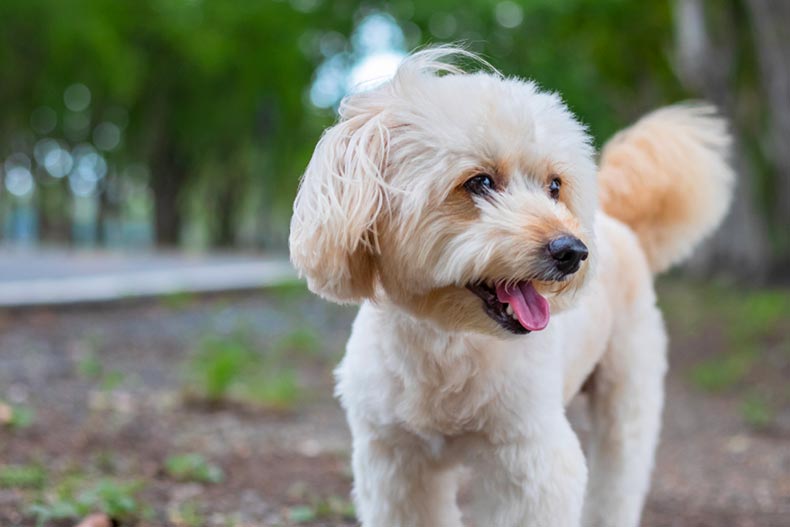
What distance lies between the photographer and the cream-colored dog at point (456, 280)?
2828mm

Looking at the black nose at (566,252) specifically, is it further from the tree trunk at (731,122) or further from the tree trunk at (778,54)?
the tree trunk at (731,122)

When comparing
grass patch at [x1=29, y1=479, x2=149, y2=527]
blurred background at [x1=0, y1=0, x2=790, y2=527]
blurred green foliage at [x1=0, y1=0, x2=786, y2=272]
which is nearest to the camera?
grass patch at [x1=29, y1=479, x2=149, y2=527]

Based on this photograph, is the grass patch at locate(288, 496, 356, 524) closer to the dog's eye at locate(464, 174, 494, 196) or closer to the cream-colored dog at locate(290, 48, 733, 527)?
the cream-colored dog at locate(290, 48, 733, 527)

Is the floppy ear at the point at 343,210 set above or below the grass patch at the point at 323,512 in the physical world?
above

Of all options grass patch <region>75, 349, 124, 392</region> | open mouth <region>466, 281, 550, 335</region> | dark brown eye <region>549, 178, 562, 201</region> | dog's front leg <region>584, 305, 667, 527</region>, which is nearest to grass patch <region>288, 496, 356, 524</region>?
dog's front leg <region>584, 305, 667, 527</region>

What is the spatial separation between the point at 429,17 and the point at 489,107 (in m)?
20.0

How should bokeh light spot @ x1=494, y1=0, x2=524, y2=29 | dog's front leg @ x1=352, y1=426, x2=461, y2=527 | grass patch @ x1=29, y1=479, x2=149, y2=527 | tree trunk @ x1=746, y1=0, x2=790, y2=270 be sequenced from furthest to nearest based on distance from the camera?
bokeh light spot @ x1=494, y1=0, x2=524, y2=29 < tree trunk @ x1=746, y1=0, x2=790, y2=270 < grass patch @ x1=29, y1=479, x2=149, y2=527 < dog's front leg @ x1=352, y1=426, x2=461, y2=527

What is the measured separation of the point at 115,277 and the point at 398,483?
35.8 ft

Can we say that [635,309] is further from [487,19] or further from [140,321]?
[487,19]

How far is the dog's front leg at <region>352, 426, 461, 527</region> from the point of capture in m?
3.26

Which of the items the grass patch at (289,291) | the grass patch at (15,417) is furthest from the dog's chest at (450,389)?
the grass patch at (289,291)

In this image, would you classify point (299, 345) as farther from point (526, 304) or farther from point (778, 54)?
point (526, 304)

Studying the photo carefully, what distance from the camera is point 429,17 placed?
2230cm

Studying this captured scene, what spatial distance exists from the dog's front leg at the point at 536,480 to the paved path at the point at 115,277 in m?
7.57
